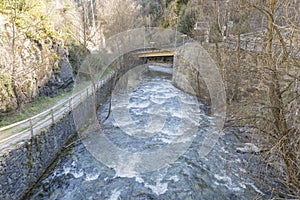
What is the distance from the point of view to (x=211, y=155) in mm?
7711

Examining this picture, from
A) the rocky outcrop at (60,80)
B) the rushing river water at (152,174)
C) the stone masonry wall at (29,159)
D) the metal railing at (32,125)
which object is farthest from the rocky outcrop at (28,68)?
the rushing river water at (152,174)

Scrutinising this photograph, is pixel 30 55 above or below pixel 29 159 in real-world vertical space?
above

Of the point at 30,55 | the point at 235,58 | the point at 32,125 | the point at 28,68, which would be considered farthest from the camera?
the point at 235,58

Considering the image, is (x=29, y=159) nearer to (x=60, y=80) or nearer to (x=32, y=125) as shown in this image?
(x=32, y=125)

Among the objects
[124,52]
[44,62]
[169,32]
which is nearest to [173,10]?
[169,32]

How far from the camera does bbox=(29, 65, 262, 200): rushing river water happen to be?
5852 millimetres

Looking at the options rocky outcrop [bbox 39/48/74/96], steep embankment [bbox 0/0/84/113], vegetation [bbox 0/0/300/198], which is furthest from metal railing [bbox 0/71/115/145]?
rocky outcrop [bbox 39/48/74/96]

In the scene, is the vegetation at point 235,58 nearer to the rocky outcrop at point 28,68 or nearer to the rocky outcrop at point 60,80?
the rocky outcrop at point 28,68

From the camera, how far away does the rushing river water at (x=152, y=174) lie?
585 centimetres

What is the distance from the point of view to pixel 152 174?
22.1 feet

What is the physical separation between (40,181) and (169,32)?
2528 centimetres

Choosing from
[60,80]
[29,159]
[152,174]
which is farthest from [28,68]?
[152,174]

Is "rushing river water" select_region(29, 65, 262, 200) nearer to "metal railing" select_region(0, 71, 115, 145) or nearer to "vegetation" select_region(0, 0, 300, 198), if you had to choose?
"vegetation" select_region(0, 0, 300, 198)

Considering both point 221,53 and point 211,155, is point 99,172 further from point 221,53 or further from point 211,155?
point 221,53
